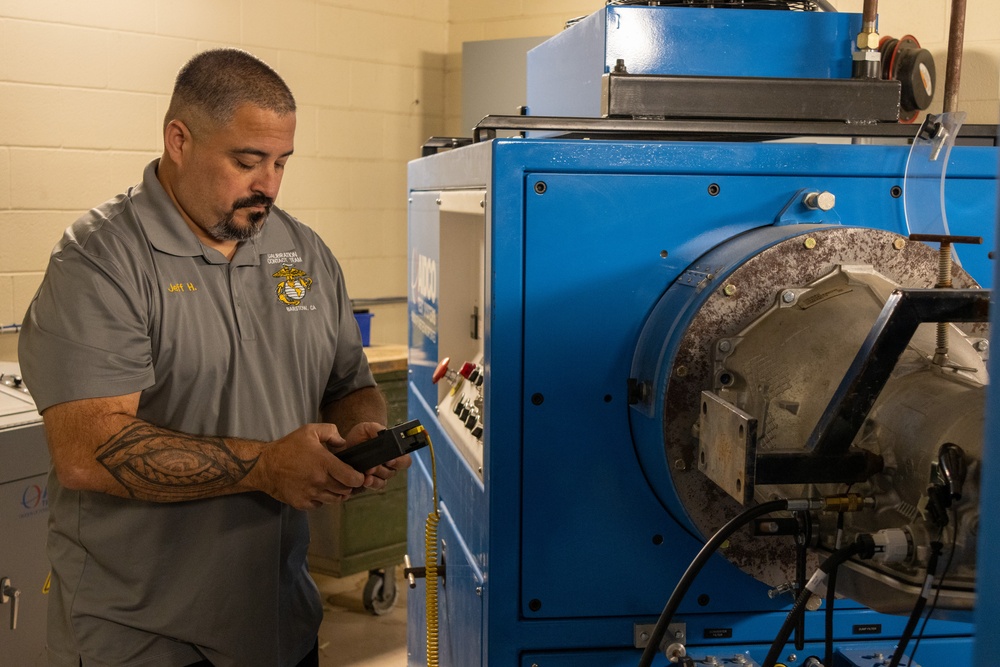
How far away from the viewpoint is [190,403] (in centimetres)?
143

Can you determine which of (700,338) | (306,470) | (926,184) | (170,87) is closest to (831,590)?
(700,338)

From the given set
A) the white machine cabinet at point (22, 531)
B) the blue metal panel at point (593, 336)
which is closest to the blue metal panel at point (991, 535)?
the blue metal panel at point (593, 336)

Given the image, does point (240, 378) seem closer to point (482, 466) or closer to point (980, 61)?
point (482, 466)

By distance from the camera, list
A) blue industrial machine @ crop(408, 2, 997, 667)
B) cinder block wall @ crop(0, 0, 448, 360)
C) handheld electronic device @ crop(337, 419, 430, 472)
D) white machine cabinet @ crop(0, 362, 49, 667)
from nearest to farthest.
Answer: blue industrial machine @ crop(408, 2, 997, 667) → handheld electronic device @ crop(337, 419, 430, 472) → white machine cabinet @ crop(0, 362, 49, 667) → cinder block wall @ crop(0, 0, 448, 360)

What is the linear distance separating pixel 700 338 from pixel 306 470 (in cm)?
56

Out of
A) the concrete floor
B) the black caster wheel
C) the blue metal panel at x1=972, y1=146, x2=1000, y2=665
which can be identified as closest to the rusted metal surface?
the blue metal panel at x1=972, y1=146, x2=1000, y2=665

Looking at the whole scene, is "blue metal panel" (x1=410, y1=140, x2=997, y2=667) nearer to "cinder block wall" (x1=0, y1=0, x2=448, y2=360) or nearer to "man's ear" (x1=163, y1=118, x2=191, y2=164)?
"man's ear" (x1=163, y1=118, x2=191, y2=164)

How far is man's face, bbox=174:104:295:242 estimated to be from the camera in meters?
1.45

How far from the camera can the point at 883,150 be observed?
116cm

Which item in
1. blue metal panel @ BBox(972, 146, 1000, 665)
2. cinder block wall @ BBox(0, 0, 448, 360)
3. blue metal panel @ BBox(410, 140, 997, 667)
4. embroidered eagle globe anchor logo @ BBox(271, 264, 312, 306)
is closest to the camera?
blue metal panel @ BBox(972, 146, 1000, 665)

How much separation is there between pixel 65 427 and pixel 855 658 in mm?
1048

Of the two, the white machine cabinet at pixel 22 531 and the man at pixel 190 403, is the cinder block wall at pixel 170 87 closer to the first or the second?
the white machine cabinet at pixel 22 531

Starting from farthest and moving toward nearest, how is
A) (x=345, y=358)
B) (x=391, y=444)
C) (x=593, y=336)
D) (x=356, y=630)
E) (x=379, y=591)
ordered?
(x=379, y=591) → (x=356, y=630) → (x=345, y=358) → (x=391, y=444) → (x=593, y=336)

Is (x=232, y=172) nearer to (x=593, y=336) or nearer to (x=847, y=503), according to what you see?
(x=593, y=336)
